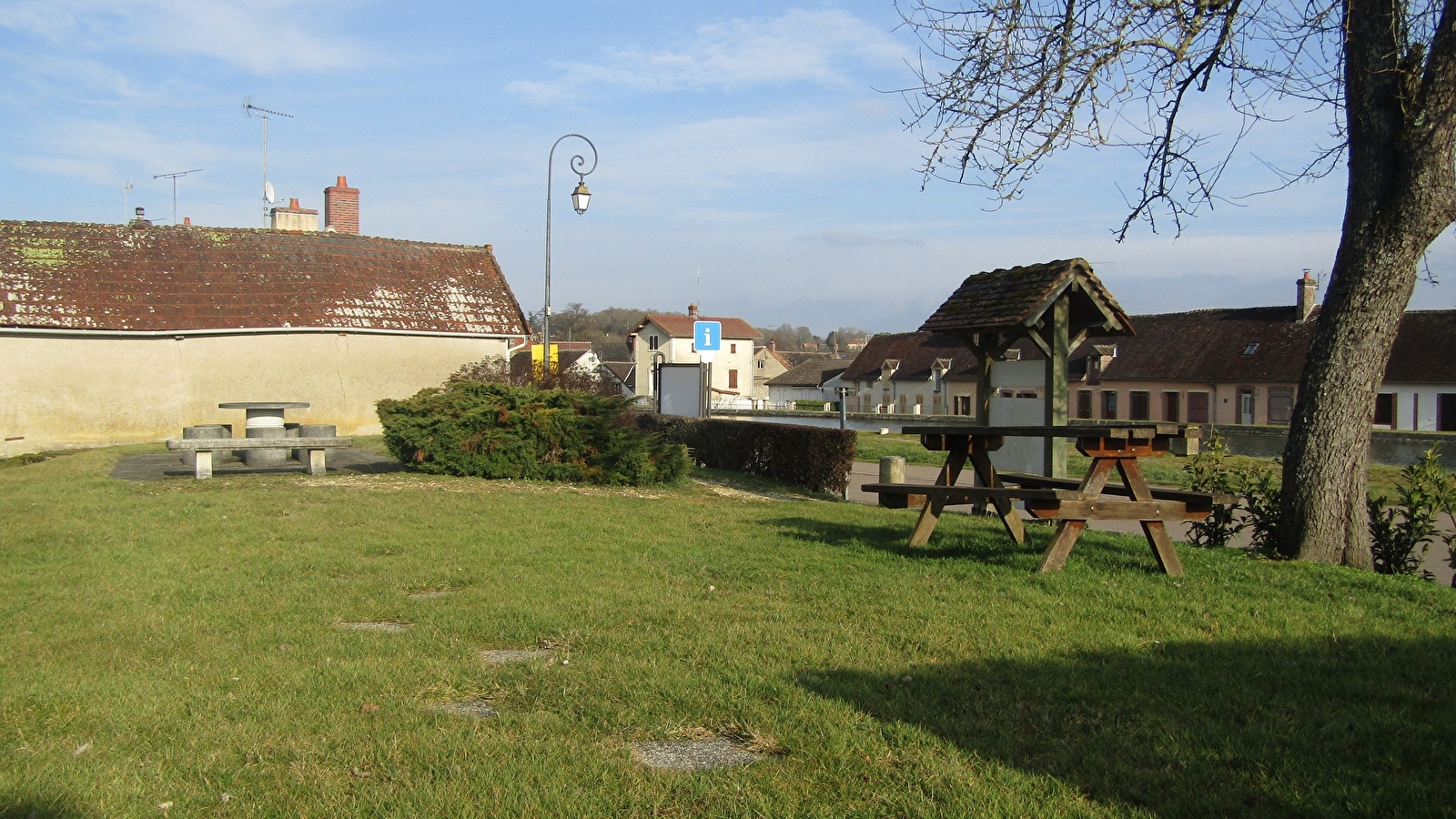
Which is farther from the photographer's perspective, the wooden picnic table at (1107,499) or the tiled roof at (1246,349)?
the tiled roof at (1246,349)

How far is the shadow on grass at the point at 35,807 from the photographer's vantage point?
3.45 metres

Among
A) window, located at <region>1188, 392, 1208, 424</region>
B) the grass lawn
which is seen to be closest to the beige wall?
the grass lawn

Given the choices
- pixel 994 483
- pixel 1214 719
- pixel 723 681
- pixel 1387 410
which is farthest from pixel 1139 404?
pixel 723 681

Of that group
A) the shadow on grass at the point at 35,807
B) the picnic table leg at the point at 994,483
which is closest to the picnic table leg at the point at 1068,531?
the picnic table leg at the point at 994,483

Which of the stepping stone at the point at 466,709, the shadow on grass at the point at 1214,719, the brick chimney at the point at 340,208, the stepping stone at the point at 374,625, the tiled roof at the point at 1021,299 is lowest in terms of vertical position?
the stepping stone at the point at 374,625

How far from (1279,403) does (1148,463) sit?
3566 cm

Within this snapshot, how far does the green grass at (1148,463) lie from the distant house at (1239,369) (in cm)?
2936

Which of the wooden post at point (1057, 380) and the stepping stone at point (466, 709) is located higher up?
the wooden post at point (1057, 380)

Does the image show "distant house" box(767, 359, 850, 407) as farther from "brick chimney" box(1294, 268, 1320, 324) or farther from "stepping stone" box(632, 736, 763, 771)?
"stepping stone" box(632, 736, 763, 771)

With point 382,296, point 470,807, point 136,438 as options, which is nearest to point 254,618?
point 470,807

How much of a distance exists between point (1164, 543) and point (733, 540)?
11.8ft

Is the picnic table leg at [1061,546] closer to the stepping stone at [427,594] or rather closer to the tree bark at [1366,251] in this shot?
the tree bark at [1366,251]

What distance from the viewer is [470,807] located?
356cm

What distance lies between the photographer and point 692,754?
410cm
